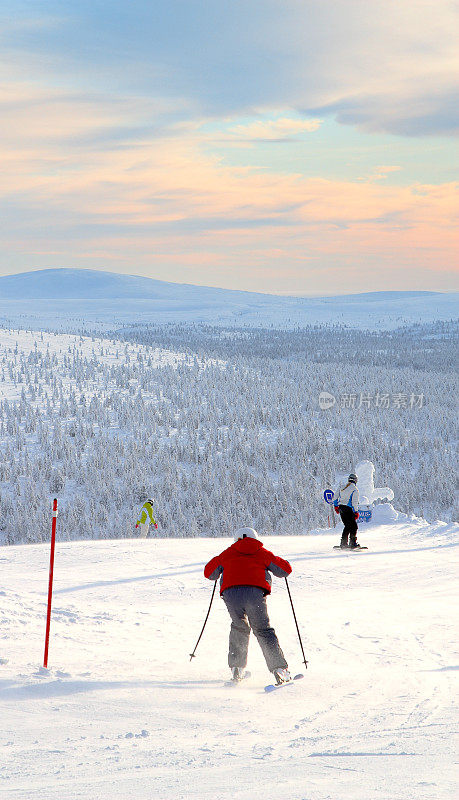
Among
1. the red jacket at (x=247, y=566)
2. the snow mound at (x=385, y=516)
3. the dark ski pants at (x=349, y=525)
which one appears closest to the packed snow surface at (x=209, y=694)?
the red jacket at (x=247, y=566)

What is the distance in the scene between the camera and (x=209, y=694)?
20.3 feet

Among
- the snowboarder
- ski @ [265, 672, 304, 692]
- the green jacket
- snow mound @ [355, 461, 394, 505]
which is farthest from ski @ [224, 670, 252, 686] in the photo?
snow mound @ [355, 461, 394, 505]

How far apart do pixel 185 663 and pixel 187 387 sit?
43.9 meters

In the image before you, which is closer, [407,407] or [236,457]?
[236,457]

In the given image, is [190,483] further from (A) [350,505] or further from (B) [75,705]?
(B) [75,705]

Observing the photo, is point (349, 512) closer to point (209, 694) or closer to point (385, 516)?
point (385, 516)

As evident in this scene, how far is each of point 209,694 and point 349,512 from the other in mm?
8541

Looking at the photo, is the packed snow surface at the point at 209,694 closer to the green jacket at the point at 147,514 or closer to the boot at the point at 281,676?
the boot at the point at 281,676

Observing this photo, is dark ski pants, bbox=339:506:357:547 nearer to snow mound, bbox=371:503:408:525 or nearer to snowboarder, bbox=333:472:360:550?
snowboarder, bbox=333:472:360:550

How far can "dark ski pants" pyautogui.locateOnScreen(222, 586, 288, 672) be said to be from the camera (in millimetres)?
6531

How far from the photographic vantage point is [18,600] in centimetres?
845

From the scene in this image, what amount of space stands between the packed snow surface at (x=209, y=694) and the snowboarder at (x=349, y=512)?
8.84ft

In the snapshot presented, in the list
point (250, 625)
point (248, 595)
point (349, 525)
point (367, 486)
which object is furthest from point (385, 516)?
point (248, 595)

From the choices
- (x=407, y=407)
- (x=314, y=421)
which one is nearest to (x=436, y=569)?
(x=314, y=421)
